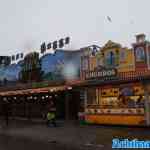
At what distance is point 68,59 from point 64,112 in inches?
217

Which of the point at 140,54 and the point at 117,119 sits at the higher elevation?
the point at 140,54

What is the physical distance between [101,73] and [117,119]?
3.93 meters

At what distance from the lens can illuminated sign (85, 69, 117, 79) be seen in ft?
92.8

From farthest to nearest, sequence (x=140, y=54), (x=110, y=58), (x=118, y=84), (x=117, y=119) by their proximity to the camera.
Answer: (x=110, y=58) → (x=117, y=119) → (x=118, y=84) → (x=140, y=54)

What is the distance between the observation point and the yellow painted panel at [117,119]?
86.0ft

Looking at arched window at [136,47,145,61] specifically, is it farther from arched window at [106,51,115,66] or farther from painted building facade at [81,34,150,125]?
arched window at [106,51,115,66]

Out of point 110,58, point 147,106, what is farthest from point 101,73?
point 147,106

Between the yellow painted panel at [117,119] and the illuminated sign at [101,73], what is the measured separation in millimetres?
3263

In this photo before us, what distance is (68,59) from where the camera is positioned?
37750 mm

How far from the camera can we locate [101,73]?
29.2 m

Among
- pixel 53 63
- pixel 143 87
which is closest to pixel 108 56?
pixel 143 87

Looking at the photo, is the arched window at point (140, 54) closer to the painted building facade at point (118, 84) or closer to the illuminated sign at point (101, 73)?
the painted building facade at point (118, 84)

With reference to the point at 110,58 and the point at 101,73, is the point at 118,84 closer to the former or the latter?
the point at 101,73

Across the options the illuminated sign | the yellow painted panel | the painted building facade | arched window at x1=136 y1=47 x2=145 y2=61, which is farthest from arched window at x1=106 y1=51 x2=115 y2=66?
the yellow painted panel
